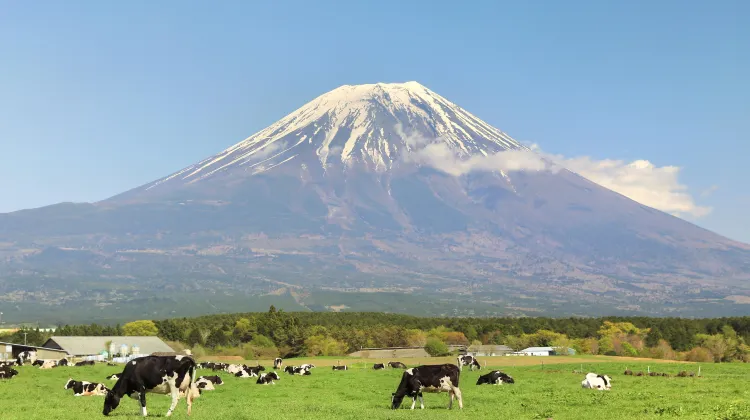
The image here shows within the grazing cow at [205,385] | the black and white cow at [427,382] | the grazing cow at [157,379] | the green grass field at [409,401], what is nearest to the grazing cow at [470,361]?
the green grass field at [409,401]

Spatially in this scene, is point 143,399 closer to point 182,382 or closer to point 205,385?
point 182,382

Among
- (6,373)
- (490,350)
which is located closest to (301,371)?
→ (6,373)

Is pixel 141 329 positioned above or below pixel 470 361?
above

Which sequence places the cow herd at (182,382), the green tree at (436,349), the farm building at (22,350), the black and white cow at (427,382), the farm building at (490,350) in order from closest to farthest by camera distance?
1. the cow herd at (182,382)
2. the black and white cow at (427,382)
3. the farm building at (22,350)
4. the green tree at (436,349)
5. the farm building at (490,350)

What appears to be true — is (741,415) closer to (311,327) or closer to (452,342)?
(311,327)

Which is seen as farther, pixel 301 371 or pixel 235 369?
pixel 301 371

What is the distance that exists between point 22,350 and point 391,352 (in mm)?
42536

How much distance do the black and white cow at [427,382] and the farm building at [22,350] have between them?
60284 millimetres

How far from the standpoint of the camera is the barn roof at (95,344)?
3669 inches

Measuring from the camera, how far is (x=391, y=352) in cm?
10556

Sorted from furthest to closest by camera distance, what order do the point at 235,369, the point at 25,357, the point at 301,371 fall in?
the point at 25,357 < the point at 301,371 < the point at 235,369

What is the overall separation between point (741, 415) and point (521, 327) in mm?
114915

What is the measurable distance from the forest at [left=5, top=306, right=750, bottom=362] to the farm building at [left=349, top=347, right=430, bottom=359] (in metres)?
1.74

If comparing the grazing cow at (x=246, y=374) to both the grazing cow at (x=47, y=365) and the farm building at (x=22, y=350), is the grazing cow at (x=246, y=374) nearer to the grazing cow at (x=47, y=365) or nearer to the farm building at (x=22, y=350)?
the grazing cow at (x=47, y=365)
